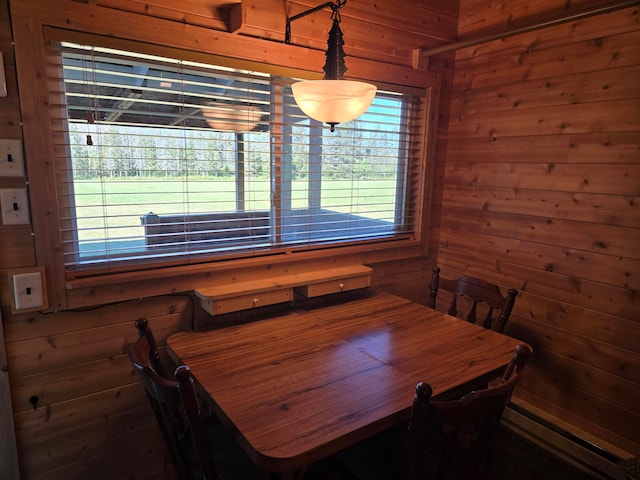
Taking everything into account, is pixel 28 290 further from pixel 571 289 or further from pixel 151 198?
pixel 571 289

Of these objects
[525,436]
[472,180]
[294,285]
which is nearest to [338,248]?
[294,285]

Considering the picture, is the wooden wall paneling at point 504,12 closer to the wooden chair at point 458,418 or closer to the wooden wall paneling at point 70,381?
the wooden chair at point 458,418

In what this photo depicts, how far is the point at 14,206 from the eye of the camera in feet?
4.67

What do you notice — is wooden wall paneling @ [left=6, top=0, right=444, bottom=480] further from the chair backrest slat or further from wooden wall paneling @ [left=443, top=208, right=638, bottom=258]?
wooden wall paneling @ [left=443, top=208, right=638, bottom=258]

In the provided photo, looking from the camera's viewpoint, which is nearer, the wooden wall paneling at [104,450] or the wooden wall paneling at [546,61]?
the wooden wall paneling at [104,450]

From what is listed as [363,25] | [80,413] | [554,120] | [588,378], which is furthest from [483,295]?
[80,413]

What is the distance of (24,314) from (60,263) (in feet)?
0.72

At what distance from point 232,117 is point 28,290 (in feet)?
3.44

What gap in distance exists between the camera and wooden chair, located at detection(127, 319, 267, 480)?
1.05 m

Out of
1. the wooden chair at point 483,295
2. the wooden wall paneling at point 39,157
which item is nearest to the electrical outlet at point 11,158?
the wooden wall paneling at point 39,157

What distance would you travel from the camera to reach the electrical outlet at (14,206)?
140 cm

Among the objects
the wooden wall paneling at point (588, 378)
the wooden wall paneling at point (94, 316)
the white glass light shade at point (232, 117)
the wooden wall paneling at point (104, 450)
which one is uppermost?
the white glass light shade at point (232, 117)

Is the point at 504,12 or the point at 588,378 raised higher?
the point at 504,12

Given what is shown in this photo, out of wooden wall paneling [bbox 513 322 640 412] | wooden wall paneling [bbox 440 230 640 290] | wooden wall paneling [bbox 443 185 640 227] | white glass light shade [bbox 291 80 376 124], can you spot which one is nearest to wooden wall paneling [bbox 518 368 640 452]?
wooden wall paneling [bbox 513 322 640 412]
